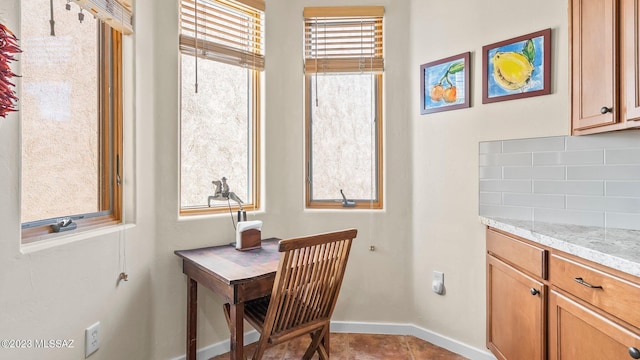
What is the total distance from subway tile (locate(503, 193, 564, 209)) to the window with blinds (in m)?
0.86

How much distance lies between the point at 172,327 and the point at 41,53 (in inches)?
60.7

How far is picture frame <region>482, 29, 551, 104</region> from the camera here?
66.1 inches

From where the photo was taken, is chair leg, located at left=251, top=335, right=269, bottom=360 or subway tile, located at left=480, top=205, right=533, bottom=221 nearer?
chair leg, located at left=251, top=335, right=269, bottom=360

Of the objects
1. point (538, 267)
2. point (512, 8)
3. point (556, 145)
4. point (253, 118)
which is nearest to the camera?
point (538, 267)

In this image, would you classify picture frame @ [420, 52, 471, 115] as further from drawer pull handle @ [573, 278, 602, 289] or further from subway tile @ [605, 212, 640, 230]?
drawer pull handle @ [573, 278, 602, 289]

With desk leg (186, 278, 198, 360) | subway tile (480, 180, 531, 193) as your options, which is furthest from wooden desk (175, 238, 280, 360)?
subway tile (480, 180, 531, 193)

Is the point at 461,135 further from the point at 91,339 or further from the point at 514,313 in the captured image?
the point at 91,339

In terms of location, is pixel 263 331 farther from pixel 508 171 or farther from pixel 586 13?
pixel 586 13

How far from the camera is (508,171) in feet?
6.03

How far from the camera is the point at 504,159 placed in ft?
6.06

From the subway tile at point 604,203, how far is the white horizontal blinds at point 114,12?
8.20 feet

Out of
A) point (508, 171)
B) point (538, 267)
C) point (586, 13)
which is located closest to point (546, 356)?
point (538, 267)

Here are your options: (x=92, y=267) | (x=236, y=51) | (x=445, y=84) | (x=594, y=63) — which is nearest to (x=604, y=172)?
(x=594, y=63)

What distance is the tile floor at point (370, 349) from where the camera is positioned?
2.01m
